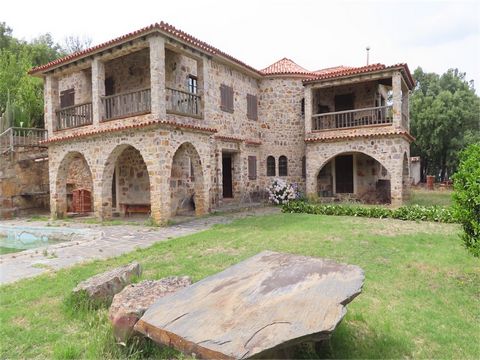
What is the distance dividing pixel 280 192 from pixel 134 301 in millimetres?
13515

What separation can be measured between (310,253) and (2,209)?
1387 cm

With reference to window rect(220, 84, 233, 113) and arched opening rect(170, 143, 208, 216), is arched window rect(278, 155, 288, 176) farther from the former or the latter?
arched opening rect(170, 143, 208, 216)

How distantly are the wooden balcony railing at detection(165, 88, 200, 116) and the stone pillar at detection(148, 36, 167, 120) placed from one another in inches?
62.0

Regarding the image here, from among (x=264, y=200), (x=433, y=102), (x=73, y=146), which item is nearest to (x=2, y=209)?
(x=73, y=146)

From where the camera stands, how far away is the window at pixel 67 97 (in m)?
16.7

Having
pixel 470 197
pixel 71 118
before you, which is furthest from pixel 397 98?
pixel 71 118

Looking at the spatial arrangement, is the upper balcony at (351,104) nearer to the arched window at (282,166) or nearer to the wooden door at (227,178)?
the arched window at (282,166)

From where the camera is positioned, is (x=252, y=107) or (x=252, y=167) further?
(x=252, y=107)

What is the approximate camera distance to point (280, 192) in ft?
55.0

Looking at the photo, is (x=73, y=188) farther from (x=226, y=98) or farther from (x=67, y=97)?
(x=226, y=98)

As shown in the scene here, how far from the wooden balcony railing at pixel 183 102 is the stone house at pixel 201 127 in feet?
0.21

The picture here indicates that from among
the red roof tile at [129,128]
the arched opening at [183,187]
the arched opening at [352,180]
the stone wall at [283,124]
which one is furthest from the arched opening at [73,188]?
the arched opening at [352,180]

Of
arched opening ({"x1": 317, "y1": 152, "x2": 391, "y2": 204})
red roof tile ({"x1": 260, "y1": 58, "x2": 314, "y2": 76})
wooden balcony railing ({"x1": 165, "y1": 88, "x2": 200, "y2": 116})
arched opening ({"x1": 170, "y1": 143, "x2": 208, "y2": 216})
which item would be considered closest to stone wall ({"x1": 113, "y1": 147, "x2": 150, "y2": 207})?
arched opening ({"x1": 170, "y1": 143, "x2": 208, "y2": 216})

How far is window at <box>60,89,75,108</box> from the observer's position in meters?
16.7
